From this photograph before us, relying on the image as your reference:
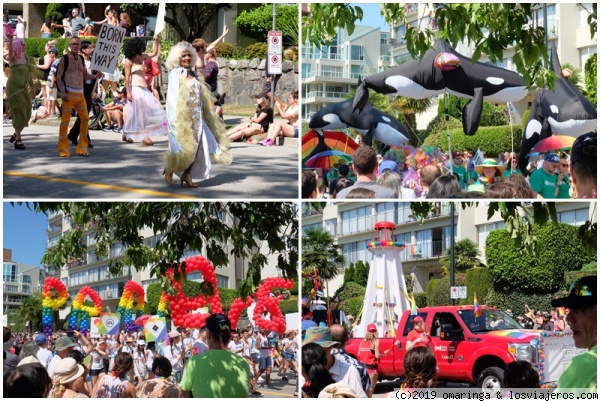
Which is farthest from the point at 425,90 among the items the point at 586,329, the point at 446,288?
the point at 446,288

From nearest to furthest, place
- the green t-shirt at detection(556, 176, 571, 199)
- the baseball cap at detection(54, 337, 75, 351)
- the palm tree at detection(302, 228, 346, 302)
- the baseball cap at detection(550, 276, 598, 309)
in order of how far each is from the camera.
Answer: the baseball cap at detection(550, 276, 598, 309), the green t-shirt at detection(556, 176, 571, 199), the baseball cap at detection(54, 337, 75, 351), the palm tree at detection(302, 228, 346, 302)

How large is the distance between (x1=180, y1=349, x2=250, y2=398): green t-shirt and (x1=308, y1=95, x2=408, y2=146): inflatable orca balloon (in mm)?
7361

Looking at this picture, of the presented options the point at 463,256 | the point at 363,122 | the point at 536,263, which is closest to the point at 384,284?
the point at 363,122

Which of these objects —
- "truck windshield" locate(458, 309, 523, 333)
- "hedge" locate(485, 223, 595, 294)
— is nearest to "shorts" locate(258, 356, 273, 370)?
"truck windshield" locate(458, 309, 523, 333)

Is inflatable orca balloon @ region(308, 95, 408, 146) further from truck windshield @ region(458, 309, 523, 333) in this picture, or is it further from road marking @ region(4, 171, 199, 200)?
road marking @ region(4, 171, 199, 200)

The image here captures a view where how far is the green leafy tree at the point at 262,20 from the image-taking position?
15908mm

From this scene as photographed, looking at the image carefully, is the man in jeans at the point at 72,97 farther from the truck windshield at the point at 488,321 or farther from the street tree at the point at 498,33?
the street tree at the point at 498,33

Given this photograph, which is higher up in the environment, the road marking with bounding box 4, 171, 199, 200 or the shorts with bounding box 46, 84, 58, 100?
the shorts with bounding box 46, 84, 58, 100

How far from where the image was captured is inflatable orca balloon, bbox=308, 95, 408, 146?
1253 centimetres

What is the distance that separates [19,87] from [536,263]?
16.6 meters

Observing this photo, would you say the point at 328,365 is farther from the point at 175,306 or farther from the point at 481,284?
the point at 481,284

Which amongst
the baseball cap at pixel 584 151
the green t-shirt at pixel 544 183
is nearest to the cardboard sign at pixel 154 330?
the green t-shirt at pixel 544 183

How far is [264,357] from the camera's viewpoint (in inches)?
570

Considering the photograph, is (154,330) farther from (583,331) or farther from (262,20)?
(583,331)
